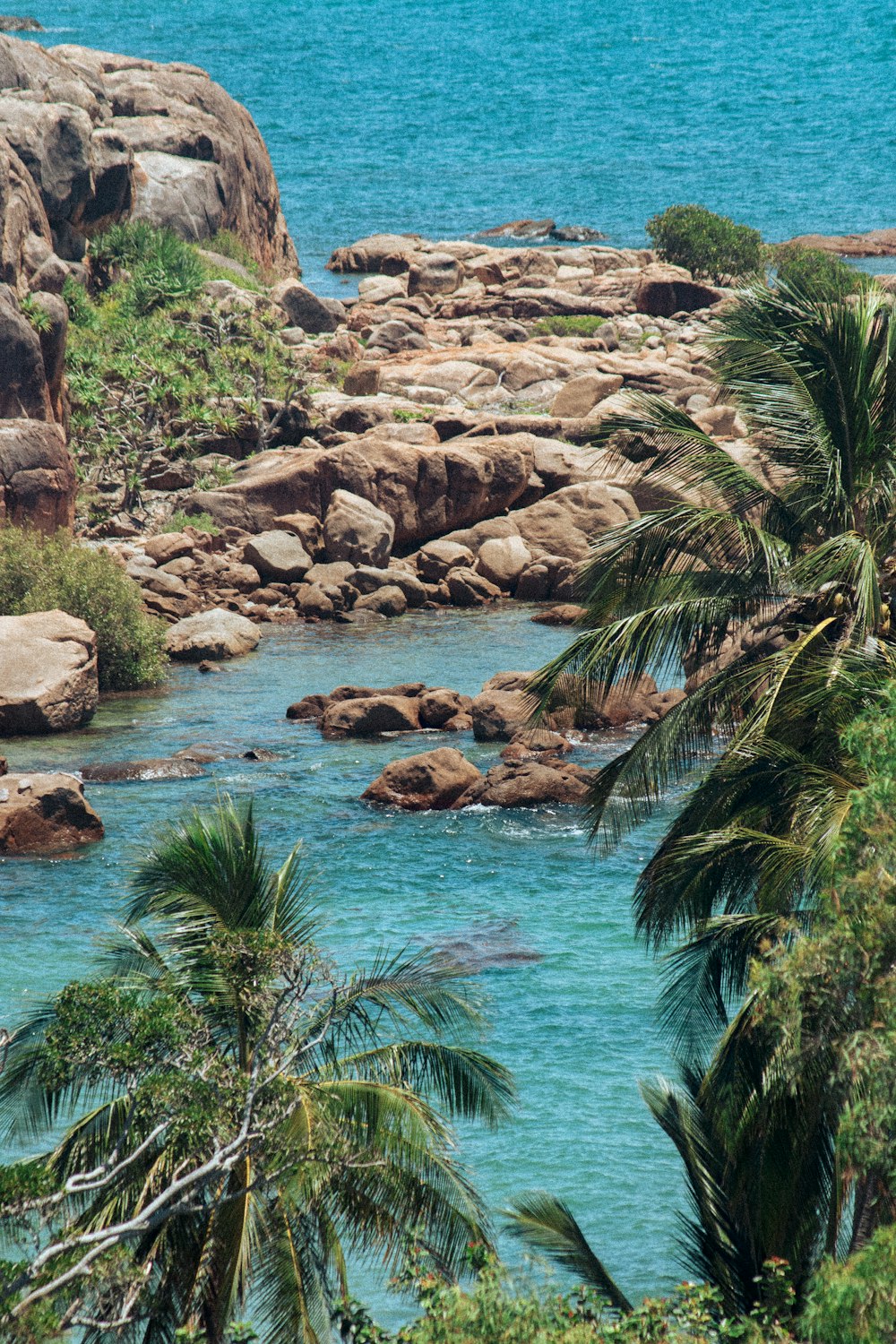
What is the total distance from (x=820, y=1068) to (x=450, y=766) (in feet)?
59.6

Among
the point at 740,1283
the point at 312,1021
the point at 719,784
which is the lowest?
the point at 740,1283

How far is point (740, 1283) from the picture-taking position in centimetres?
1031

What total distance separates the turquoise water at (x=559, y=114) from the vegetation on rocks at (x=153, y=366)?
51.3 meters

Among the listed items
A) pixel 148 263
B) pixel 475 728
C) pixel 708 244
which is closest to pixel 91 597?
pixel 475 728

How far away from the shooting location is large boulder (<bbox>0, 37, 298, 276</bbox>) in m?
49.8

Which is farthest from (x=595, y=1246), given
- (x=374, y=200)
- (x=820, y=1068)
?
(x=374, y=200)

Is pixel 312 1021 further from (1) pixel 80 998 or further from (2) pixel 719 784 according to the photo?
(2) pixel 719 784

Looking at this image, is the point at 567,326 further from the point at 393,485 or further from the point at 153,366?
the point at 393,485

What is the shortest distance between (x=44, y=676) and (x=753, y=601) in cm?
2002

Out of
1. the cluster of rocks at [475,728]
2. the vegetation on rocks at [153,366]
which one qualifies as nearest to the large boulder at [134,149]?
the vegetation on rocks at [153,366]

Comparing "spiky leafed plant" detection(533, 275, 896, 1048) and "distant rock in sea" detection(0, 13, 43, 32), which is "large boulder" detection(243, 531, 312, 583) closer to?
"spiky leafed plant" detection(533, 275, 896, 1048)

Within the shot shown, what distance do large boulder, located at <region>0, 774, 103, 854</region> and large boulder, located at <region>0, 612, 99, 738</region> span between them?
224 inches

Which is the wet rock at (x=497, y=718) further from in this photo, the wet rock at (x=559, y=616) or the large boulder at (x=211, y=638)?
the wet rock at (x=559, y=616)

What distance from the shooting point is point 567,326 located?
7038cm
